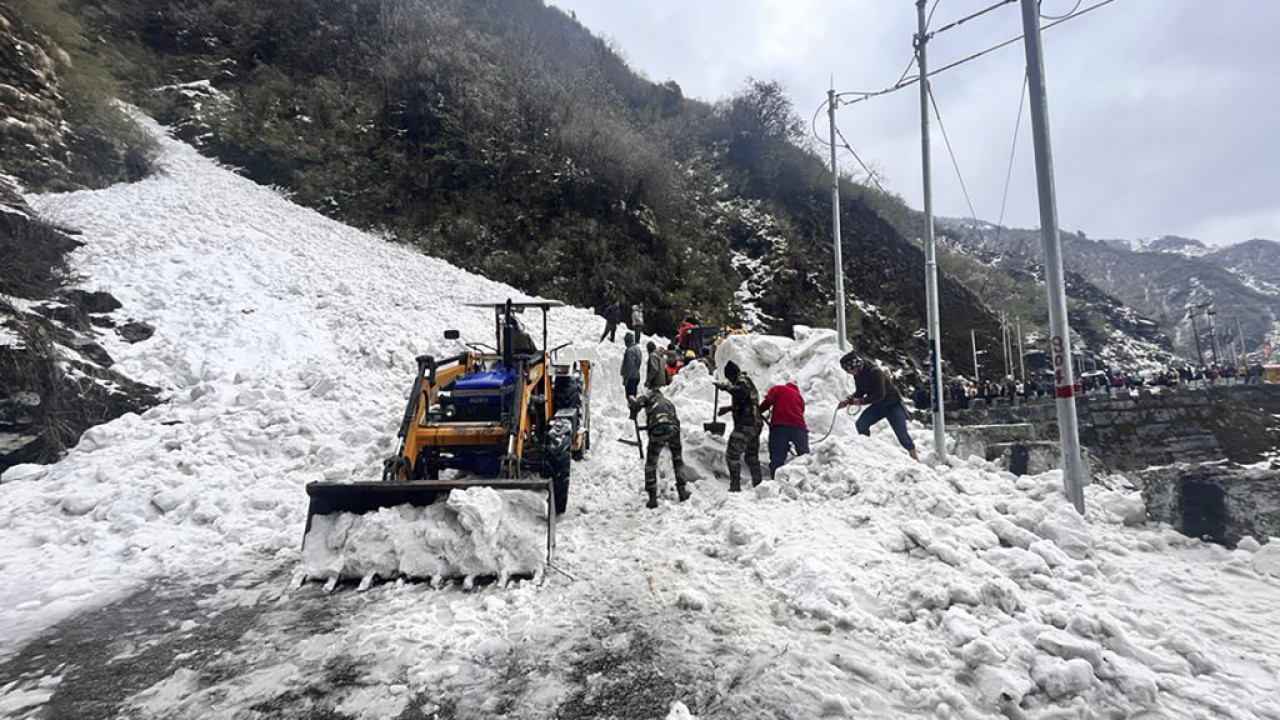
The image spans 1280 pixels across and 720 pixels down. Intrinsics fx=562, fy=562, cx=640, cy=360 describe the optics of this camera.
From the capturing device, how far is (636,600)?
160 inches

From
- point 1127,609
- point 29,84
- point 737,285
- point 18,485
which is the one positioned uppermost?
point 29,84

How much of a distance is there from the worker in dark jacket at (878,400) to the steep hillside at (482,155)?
17.3 metres

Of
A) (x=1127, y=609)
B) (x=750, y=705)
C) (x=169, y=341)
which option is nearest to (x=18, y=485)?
(x=169, y=341)

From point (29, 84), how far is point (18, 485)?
1577cm

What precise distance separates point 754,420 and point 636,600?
3.23m

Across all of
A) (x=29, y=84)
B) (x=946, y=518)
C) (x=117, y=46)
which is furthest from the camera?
(x=117, y=46)

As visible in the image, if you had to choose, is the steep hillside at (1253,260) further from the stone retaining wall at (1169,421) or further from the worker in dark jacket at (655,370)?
the worker in dark jacket at (655,370)

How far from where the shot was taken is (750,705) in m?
2.81

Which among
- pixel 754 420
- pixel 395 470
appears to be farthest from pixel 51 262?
pixel 754 420

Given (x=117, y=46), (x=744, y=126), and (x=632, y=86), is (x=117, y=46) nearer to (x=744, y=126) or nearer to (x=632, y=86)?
(x=632, y=86)

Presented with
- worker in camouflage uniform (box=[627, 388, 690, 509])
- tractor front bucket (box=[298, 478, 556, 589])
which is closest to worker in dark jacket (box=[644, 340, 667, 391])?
worker in camouflage uniform (box=[627, 388, 690, 509])

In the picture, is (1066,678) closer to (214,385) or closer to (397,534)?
(397,534)

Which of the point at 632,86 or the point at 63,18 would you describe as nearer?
the point at 63,18

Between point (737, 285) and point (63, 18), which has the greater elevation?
point (63, 18)
